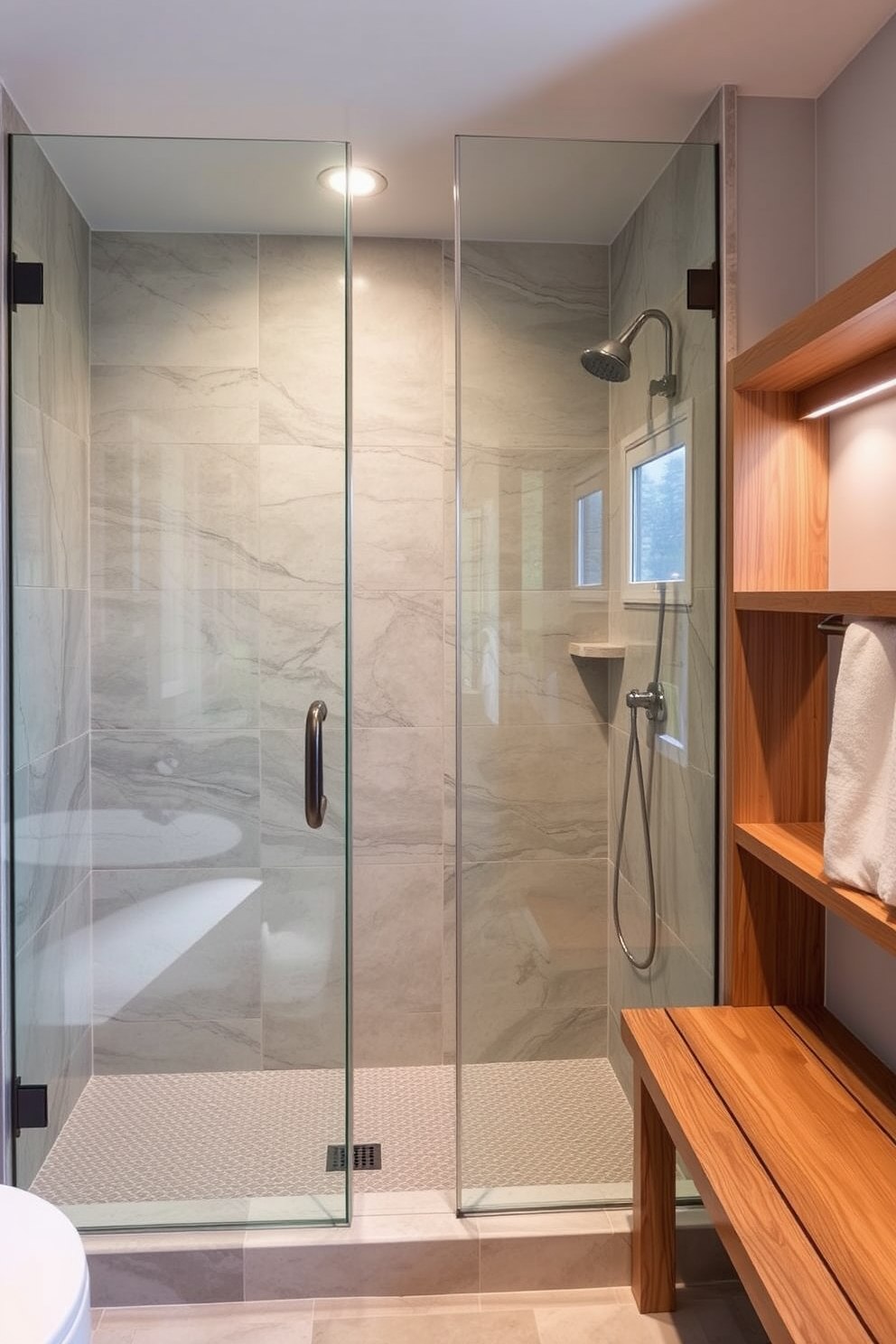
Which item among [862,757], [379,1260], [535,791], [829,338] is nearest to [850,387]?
[829,338]

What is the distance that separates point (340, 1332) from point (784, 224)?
2.40m

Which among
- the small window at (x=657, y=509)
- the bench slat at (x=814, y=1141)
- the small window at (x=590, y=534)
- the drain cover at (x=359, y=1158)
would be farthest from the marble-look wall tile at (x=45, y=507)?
the bench slat at (x=814, y=1141)

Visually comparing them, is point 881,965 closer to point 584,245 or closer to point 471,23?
point 584,245

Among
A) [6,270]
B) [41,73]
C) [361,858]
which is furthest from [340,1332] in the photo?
[41,73]

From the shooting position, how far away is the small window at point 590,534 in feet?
6.48

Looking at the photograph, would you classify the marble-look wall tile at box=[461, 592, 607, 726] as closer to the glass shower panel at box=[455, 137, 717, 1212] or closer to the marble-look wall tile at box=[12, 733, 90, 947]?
the glass shower panel at box=[455, 137, 717, 1212]

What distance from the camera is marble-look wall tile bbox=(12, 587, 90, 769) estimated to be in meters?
1.98

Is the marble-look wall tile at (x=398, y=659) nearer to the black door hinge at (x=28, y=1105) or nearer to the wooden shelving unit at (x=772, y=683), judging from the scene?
the wooden shelving unit at (x=772, y=683)

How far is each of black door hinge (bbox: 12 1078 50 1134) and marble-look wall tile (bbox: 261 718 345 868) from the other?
688 mm

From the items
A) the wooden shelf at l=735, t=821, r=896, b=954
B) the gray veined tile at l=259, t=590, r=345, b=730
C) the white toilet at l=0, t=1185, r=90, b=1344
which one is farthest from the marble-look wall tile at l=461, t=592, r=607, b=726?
the white toilet at l=0, t=1185, r=90, b=1344

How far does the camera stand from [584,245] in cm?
196

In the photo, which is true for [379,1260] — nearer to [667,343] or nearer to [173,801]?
[173,801]

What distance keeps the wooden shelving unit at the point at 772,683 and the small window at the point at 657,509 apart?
96 millimetres

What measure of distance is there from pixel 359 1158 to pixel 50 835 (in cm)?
105
